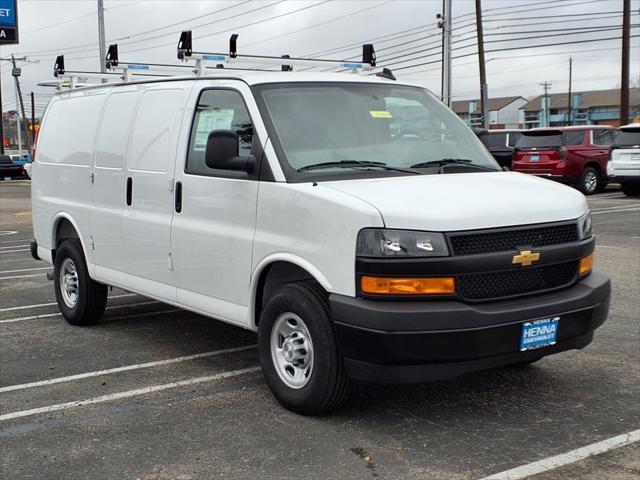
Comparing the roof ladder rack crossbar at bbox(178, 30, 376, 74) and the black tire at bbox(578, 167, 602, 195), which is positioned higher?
the roof ladder rack crossbar at bbox(178, 30, 376, 74)

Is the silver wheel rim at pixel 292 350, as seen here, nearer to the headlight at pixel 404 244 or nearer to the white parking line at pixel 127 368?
the headlight at pixel 404 244

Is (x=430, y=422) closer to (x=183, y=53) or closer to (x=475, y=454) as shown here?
(x=475, y=454)

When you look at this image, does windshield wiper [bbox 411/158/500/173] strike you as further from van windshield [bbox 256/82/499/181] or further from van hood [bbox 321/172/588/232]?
van hood [bbox 321/172/588/232]

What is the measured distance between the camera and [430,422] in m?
4.46

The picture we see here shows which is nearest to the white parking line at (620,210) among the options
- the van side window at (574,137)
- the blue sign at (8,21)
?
the van side window at (574,137)

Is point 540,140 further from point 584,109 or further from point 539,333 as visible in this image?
point 584,109

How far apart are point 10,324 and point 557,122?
11060 centimetres

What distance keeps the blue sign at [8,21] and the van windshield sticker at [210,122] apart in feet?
113

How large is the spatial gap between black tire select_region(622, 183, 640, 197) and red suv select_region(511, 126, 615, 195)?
0.84 meters

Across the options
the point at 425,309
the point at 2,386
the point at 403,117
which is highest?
the point at 403,117

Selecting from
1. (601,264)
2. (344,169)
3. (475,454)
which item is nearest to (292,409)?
(475,454)

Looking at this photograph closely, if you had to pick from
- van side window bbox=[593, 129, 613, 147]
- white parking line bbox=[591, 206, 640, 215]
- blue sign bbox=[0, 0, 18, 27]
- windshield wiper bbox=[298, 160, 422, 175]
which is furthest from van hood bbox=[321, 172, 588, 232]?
blue sign bbox=[0, 0, 18, 27]

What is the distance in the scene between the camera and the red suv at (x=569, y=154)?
21.0m

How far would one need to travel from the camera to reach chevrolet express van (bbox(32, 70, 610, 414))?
13.1 ft
